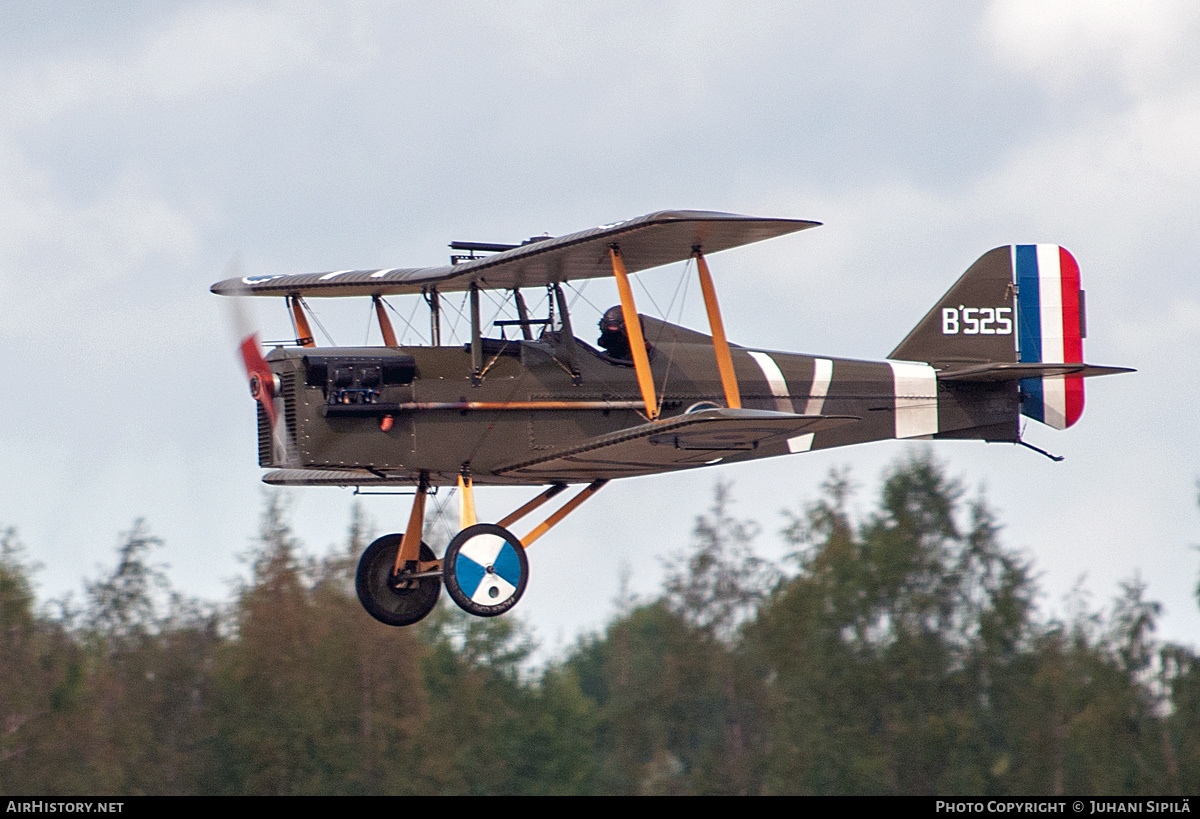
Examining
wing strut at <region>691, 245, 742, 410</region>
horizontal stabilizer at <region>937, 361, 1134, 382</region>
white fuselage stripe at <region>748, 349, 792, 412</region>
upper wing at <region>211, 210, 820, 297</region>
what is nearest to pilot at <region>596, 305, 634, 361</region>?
upper wing at <region>211, 210, 820, 297</region>

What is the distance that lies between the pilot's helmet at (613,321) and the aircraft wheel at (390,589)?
91.8 inches

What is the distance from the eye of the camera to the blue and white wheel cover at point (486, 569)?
39.4ft

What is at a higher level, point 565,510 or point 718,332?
point 718,332

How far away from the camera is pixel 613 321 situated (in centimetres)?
1291

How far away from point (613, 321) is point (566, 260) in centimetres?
79

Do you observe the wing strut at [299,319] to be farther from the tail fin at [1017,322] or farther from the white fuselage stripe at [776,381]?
the tail fin at [1017,322]

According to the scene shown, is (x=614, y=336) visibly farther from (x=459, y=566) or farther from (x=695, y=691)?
(x=695, y=691)

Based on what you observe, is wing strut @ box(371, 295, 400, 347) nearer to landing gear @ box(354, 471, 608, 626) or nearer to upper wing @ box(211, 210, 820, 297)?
upper wing @ box(211, 210, 820, 297)

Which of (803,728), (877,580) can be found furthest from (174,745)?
(877,580)

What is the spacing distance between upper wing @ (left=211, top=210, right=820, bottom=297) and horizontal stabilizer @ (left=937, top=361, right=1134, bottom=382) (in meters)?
2.74

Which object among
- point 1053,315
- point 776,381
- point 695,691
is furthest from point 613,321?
point 695,691

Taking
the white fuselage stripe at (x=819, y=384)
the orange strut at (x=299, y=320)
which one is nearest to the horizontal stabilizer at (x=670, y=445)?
the white fuselage stripe at (x=819, y=384)

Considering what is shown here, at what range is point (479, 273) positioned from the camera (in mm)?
12430
